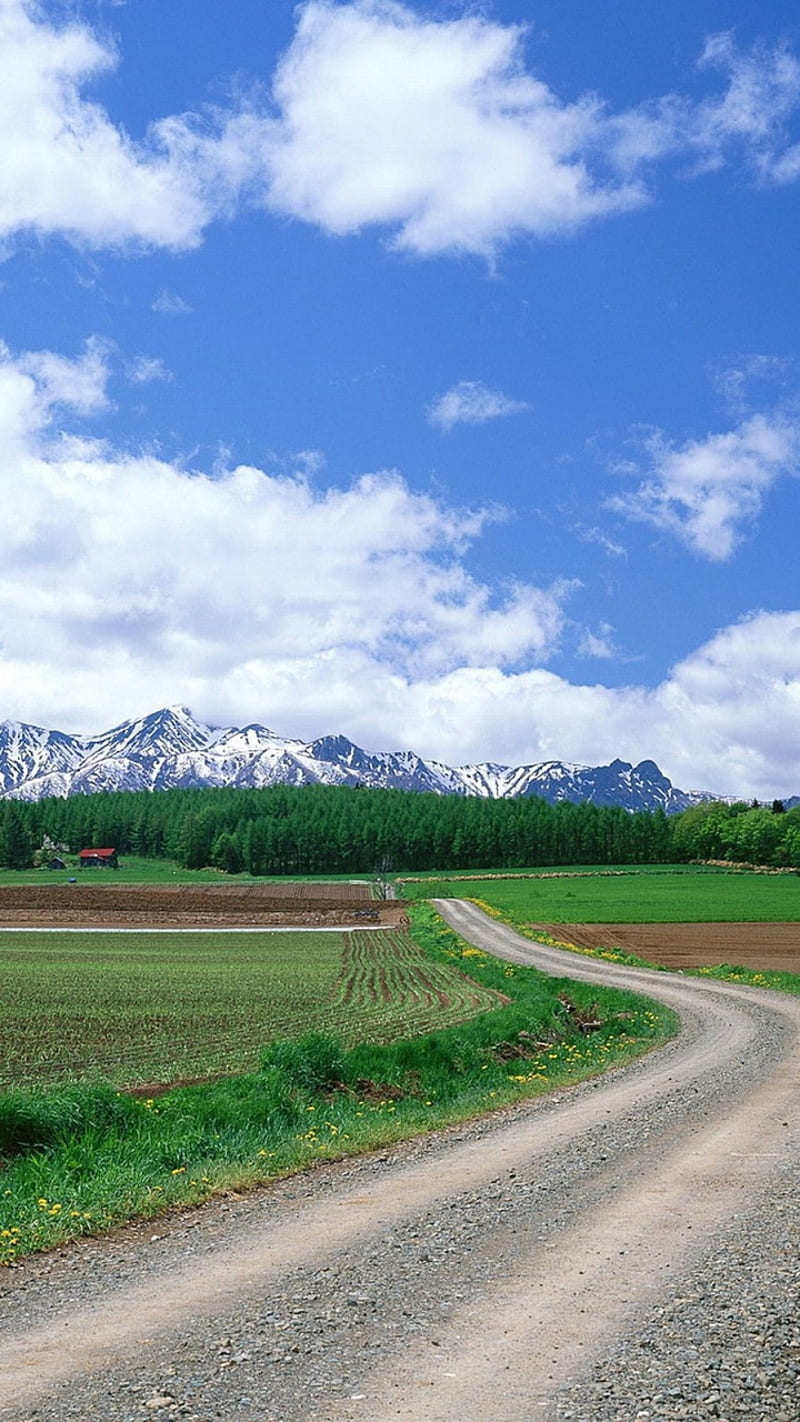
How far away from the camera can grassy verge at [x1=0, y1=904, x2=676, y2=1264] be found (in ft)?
40.6

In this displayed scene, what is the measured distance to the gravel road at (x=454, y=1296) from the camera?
22.9 feet

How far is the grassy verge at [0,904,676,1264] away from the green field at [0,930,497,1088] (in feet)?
8.94

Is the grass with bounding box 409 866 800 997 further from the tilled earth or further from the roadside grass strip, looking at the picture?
the tilled earth

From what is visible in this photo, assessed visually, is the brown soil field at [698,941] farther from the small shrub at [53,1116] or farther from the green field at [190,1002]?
the small shrub at [53,1116]

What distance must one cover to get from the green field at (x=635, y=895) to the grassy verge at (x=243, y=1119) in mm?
67301

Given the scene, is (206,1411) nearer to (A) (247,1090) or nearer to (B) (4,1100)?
(B) (4,1100)

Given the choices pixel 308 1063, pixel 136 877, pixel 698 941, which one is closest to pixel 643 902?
pixel 698 941

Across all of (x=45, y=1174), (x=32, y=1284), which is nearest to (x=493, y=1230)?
(x=32, y=1284)

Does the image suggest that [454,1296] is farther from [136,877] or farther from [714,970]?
[136,877]

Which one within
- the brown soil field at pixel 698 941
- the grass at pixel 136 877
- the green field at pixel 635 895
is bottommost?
the grass at pixel 136 877

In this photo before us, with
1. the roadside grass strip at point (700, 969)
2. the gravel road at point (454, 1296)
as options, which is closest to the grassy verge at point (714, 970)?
the roadside grass strip at point (700, 969)

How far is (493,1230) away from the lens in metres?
11.2

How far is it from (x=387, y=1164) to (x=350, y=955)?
149ft

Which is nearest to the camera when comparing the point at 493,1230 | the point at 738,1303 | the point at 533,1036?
the point at 738,1303
